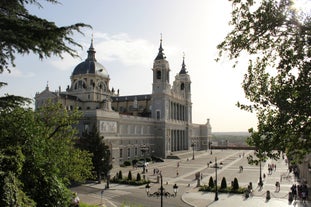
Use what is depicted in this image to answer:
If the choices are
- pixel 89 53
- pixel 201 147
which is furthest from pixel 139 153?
pixel 201 147

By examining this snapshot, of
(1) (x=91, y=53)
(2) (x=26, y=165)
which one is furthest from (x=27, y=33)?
(1) (x=91, y=53)

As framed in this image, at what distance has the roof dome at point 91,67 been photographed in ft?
253

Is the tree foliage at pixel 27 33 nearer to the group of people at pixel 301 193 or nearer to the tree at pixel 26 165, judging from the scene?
the tree at pixel 26 165

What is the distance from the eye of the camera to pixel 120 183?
1587 inches

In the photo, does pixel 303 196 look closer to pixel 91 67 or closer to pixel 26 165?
pixel 26 165

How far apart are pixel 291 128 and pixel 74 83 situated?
7195cm

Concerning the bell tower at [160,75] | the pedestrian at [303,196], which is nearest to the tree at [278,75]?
the pedestrian at [303,196]

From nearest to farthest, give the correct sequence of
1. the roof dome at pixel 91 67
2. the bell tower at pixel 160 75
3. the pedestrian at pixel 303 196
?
the pedestrian at pixel 303 196 < the roof dome at pixel 91 67 < the bell tower at pixel 160 75

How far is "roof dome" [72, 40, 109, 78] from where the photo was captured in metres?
77.2

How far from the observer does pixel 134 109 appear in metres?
85.8

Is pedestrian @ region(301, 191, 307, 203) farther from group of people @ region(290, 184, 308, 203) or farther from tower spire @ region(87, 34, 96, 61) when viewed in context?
tower spire @ region(87, 34, 96, 61)

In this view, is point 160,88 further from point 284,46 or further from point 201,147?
point 284,46

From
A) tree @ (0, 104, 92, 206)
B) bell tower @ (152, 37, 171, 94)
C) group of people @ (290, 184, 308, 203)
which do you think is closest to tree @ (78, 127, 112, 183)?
group of people @ (290, 184, 308, 203)

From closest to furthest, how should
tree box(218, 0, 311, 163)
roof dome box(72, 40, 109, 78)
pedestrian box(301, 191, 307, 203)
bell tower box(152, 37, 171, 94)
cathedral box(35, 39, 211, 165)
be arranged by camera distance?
tree box(218, 0, 311, 163) < pedestrian box(301, 191, 307, 203) < cathedral box(35, 39, 211, 165) < roof dome box(72, 40, 109, 78) < bell tower box(152, 37, 171, 94)
